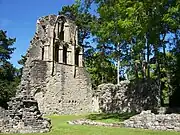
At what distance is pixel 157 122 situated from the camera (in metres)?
17.9

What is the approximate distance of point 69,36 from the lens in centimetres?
3919

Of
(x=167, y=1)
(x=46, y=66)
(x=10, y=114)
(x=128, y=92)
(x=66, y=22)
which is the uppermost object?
(x=66, y=22)

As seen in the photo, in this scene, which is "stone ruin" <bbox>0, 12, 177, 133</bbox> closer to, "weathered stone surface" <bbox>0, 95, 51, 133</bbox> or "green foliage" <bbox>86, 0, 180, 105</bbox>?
"green foliage" <bbox>86, 0, 180, 105</bbox>

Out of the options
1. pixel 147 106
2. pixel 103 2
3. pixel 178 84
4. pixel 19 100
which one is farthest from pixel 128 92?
pixel 19 100

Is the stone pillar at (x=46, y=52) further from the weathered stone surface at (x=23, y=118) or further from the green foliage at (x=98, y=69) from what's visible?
the weathered stone surface at (x=23, y=118)

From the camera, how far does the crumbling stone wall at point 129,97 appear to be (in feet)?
96.1

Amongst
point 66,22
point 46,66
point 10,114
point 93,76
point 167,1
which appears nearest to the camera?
point 10,114

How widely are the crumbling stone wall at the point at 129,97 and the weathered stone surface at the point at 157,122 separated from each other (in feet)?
30.8

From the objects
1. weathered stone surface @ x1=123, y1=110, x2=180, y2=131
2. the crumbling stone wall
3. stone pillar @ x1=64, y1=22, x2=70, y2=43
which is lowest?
weathered stone surface @ x1=123, y1=110, x2=180, y2=131

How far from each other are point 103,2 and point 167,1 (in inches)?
232

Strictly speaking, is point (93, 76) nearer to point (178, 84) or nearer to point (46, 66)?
point (46, 66)

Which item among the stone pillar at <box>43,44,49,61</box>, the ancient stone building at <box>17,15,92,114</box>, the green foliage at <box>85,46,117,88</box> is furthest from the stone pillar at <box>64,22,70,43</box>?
the green foliage at <box>85,46,117,88</box>

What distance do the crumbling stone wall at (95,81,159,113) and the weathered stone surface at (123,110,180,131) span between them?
939cm

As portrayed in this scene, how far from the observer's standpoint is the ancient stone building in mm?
33375
